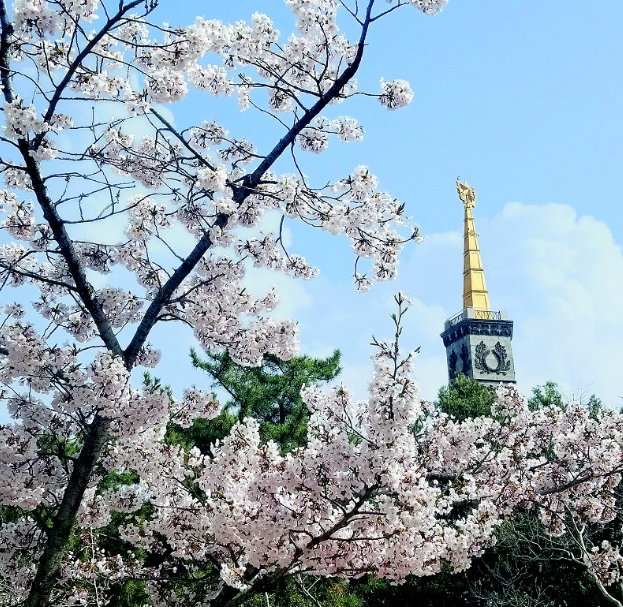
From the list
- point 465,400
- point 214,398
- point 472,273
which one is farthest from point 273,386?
point 472,273

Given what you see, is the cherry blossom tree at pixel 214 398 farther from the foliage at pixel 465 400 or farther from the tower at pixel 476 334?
the tower at pixel 476 334

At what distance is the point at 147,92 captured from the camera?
572 cm

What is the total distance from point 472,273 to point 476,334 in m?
6.63

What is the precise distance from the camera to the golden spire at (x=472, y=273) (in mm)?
63734

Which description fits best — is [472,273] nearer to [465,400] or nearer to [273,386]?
[465,400]

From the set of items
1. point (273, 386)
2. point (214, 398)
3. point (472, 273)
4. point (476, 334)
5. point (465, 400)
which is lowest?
point (214, 398)

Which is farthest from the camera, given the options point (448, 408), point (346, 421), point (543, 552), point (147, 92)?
point (448, 408)

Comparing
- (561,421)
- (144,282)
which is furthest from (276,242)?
(561,421)

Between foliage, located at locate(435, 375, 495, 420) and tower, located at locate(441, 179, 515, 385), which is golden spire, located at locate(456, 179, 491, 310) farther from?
foliage, located at locate(435, 375, 495, 420)

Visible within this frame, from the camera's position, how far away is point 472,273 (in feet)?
212

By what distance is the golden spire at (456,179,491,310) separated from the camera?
63.7 metres

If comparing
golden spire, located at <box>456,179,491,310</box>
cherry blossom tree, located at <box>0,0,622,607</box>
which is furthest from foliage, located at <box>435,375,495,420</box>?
golden spire, located at <box>456,179,491,310</box>

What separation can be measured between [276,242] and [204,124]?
142cm

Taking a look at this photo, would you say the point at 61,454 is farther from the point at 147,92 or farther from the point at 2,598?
the point at 2,598
